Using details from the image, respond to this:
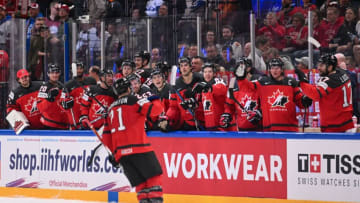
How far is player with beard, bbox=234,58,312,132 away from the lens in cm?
954

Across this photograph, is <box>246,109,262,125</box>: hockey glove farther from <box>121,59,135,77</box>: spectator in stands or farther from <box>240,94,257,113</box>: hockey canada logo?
<box>121,59,135,77</box>: spectator in stands

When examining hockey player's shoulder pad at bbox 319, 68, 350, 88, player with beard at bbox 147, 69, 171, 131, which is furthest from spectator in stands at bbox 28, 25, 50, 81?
hockey player's shoulder pad at bbox 319, 68, 350, 88

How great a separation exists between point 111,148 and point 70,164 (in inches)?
78.5

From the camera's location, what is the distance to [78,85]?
1143cm

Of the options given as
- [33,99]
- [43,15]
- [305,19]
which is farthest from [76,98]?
[305,19]

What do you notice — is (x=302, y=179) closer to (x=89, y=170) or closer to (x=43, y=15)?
(x=89, y=170)

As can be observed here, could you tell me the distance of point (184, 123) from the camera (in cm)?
1027

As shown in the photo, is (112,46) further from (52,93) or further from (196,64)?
(196,64)

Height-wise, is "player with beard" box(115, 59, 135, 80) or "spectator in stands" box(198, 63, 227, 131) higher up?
"player with beard" box(115, 59, 135, 80)

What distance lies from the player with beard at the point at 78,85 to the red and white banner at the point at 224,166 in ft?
6.53

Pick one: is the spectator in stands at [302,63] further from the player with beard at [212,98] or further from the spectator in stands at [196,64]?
the spectator in stands at [196,64]

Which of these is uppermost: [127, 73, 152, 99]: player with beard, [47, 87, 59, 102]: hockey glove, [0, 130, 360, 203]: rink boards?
[127, 73, 152, 99]: player with beard

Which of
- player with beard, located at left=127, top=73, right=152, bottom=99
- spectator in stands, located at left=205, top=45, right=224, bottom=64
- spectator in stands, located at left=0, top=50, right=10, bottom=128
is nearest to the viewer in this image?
player with beard, located at left=127, top=73, right=152, bottom=99

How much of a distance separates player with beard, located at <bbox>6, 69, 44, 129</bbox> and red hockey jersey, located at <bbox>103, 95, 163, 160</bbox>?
326cm
